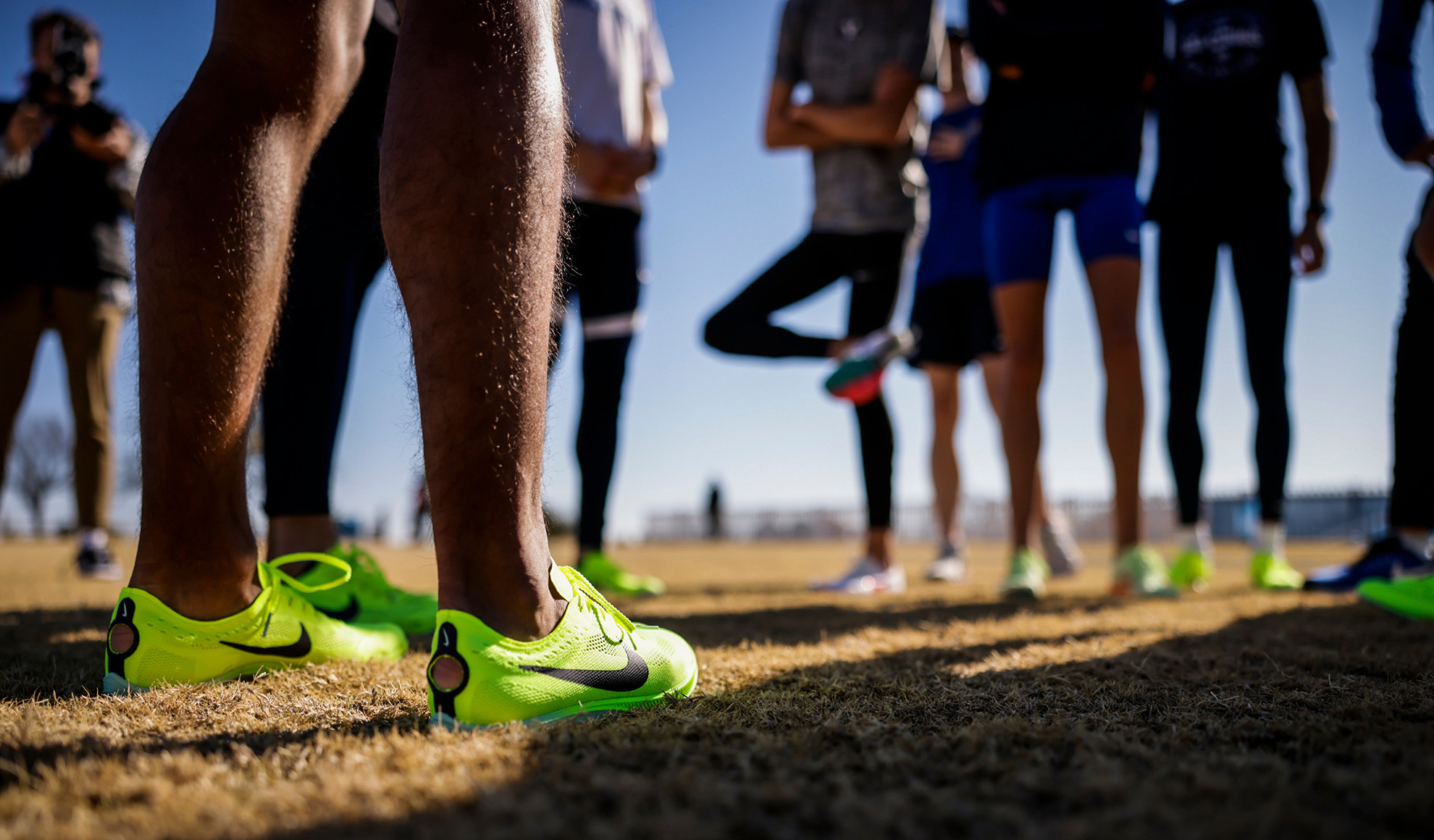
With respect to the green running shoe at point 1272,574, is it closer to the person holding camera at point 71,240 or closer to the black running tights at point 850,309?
the black running tights at point 850,309

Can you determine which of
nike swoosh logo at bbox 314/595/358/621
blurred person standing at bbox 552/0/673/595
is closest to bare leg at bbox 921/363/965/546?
blurred person standing at bbox 552/0/673/595

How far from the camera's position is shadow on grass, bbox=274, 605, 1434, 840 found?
490mm

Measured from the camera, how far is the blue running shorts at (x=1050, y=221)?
2521 mm

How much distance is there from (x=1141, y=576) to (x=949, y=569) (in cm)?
125

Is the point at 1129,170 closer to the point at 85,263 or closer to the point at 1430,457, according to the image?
the point at 1430,457

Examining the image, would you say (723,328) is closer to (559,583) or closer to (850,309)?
(850,309)

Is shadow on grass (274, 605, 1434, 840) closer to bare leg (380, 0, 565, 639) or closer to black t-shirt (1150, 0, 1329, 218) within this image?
bare leg (380, 0, 565, 639)

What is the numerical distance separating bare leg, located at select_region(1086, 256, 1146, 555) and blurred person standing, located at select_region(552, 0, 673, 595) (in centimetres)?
160

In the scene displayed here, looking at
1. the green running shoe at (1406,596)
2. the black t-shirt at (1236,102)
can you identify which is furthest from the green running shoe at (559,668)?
the black t-shirt at (1236,102)

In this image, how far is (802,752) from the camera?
676 millimetres

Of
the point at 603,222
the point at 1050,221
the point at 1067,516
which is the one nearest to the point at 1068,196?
the point at 1050,221

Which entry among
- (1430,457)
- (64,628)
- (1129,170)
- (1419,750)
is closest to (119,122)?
(64,628)

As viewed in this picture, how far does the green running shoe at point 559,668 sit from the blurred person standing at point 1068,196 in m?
1.86

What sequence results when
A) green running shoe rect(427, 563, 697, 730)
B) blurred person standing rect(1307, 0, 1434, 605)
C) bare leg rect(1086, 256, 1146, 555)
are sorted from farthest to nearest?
bare leg rect(1086, 256, 1146, 555) → blurred person standing rect(1307, 0, 1434, 605) → green running shoe rect(427, 563, 697, 730)
